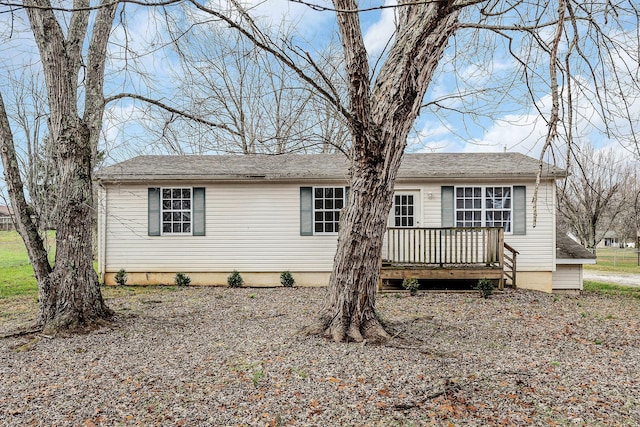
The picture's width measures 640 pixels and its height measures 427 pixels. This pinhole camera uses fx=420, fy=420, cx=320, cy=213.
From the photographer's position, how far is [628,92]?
4363 millimetres

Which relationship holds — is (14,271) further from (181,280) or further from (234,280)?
(234,280)

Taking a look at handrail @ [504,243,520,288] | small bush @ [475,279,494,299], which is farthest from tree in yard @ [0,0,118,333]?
handrail @ [504,243,520,288]

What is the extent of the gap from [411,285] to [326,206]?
2822 mm

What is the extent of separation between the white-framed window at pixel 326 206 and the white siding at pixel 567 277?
577 cm

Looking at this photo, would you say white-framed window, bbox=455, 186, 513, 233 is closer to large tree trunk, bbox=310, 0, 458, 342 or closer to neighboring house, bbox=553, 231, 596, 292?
neighboring house, bbox=553, 231, 596, 292

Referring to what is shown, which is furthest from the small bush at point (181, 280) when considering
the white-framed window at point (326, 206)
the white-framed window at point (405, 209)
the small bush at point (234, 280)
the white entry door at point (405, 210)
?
the white-framed window at point (405, 209)

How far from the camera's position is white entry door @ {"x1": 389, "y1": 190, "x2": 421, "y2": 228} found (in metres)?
10.3

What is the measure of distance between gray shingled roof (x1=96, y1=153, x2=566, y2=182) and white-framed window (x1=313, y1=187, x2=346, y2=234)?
0.46 meters

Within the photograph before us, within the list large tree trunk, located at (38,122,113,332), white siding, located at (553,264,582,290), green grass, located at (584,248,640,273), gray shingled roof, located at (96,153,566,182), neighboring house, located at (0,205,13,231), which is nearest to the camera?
large tree trunk, located at (38,122,113,332)

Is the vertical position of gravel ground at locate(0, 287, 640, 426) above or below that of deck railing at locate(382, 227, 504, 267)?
below

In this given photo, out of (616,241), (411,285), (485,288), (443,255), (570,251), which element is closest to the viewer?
(485,288)

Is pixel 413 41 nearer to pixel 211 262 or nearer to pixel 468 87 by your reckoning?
pixel 468 87

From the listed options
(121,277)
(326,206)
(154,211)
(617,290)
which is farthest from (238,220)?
(617,290)

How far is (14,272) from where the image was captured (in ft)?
45.0
